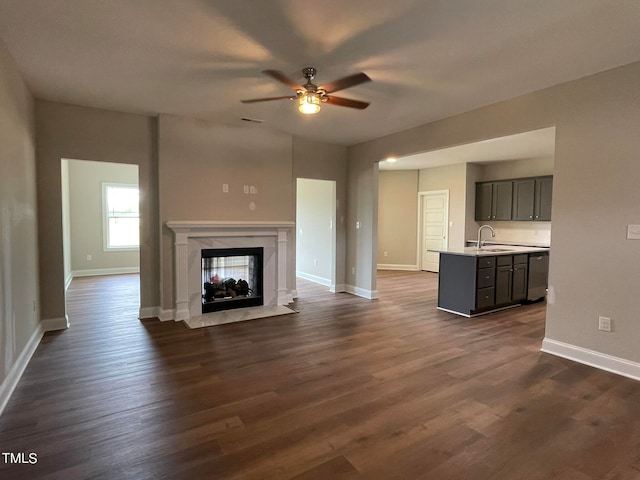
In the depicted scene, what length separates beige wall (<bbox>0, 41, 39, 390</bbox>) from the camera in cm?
253

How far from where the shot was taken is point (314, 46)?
8.57 ft

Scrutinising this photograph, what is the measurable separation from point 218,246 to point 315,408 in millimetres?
2909

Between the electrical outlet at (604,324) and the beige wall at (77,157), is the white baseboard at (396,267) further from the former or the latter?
the beige wall at (77,157)

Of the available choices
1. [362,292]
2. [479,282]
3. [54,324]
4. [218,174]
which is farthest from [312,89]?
[54,324]

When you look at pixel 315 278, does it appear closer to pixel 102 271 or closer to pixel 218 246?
pixel 218 246

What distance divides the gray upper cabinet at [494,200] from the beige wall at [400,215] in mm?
1560

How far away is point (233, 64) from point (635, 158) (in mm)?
3429

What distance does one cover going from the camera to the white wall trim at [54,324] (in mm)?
3959

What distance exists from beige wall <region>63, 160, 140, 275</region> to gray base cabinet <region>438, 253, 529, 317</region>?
282 inches

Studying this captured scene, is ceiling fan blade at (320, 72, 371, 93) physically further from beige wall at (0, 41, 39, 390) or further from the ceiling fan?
beige wall at (0, 41, 39, 390)

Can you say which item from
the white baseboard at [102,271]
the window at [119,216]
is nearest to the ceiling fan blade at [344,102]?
the window at [119,216]

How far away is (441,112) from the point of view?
4199 millimetres

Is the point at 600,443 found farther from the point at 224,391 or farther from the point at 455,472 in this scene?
the point at 224,391

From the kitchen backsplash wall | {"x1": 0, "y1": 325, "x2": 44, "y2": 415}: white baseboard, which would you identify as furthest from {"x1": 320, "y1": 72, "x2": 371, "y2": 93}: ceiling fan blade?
the kitchen backsplash wall
